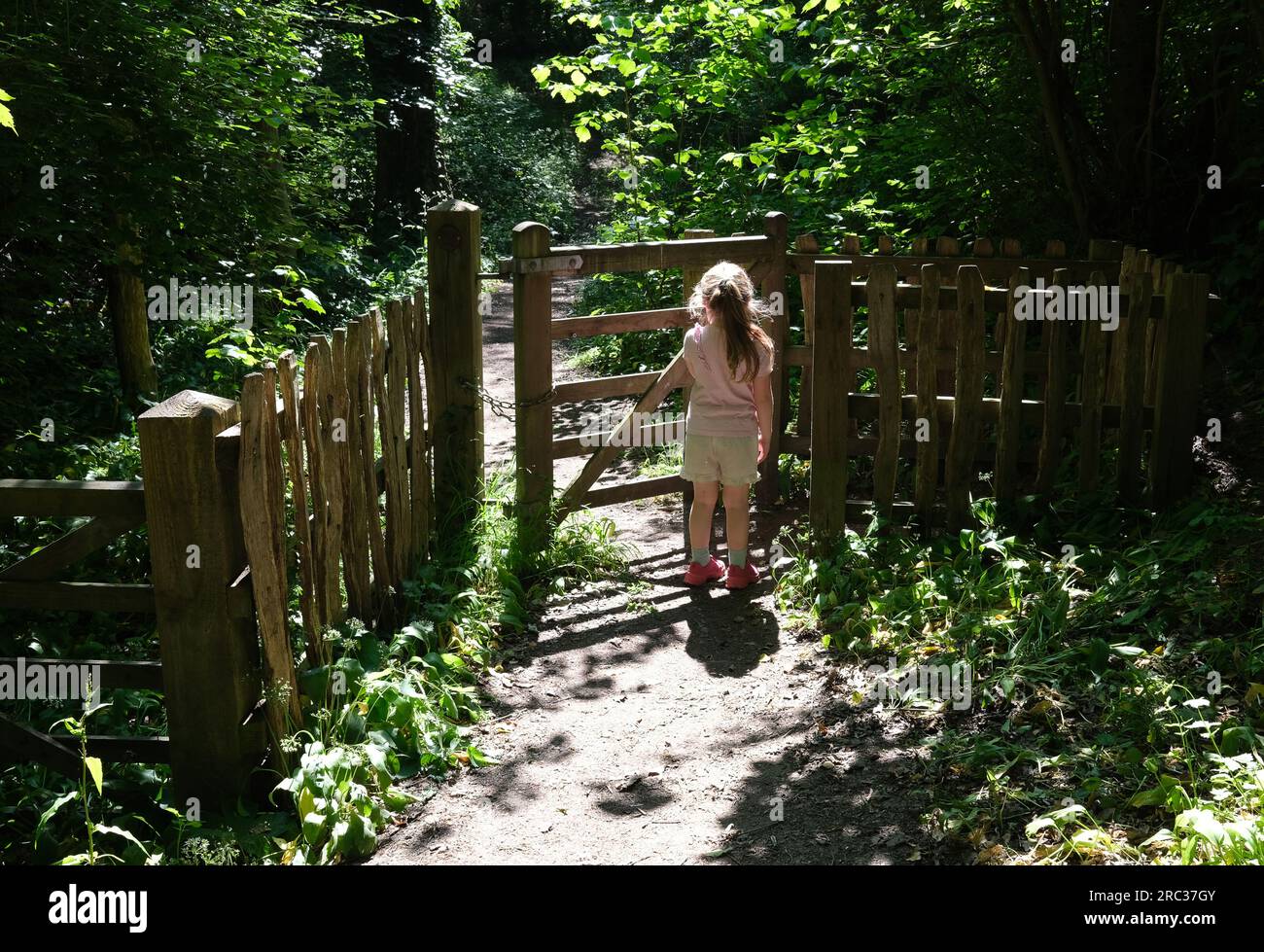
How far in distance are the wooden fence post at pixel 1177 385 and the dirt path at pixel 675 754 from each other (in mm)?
2145

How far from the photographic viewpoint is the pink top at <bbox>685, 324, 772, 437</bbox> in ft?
21.8

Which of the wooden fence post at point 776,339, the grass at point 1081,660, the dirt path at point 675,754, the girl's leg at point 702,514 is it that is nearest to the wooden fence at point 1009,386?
the grass at point 1081,660

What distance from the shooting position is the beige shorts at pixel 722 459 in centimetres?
680

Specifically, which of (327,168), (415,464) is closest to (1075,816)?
(415,464)

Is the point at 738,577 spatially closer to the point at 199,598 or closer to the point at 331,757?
the point at 331,757

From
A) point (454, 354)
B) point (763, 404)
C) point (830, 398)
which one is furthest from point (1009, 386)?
point (454, 354)

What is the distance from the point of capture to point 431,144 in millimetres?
17688

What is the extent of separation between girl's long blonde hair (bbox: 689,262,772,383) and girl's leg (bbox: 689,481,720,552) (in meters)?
0.72

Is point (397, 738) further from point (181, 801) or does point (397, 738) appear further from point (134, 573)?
point (134, 573)

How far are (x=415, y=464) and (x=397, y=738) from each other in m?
1.90

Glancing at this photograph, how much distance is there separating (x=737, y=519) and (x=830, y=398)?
36.4 inches

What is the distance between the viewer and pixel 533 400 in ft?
23.2

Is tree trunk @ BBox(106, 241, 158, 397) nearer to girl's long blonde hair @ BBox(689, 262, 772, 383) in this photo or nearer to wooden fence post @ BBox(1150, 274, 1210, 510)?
girl's long blonde hair @ BBox(689, 262, 772, 383)

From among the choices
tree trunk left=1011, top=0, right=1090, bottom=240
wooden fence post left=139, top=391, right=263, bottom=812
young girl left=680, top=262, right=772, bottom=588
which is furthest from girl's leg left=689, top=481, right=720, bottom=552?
tree trunk left=1011, top=0, right=1090, bottom=240
